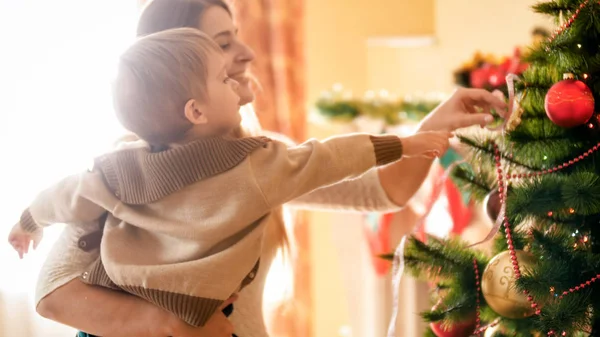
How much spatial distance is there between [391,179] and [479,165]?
0.77 feet

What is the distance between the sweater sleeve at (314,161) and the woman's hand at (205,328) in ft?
0.67

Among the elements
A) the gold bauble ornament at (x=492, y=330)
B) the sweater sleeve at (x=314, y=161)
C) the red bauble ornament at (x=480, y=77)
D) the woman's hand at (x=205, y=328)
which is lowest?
the gold bauble ornament at (x=492, y=330)

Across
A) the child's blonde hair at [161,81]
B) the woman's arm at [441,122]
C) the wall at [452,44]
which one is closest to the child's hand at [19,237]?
the child's blonde hair at [161,81]

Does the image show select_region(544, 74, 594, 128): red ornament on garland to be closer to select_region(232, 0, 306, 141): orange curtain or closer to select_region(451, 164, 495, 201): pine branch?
select_region(451, 164, 495, 201): pine branch

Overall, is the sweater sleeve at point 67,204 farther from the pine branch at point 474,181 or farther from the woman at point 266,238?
the pine branch at point 474,181

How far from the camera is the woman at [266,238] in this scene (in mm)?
1037

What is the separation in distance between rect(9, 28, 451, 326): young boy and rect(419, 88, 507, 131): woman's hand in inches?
2.5

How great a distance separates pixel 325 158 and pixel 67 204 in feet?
1.37

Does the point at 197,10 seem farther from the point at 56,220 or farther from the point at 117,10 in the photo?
the point at 117,10

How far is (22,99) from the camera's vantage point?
2.01 meters

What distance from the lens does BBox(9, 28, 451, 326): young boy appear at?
0.98m

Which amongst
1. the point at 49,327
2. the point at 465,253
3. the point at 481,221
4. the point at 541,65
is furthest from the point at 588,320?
the point at 49,327

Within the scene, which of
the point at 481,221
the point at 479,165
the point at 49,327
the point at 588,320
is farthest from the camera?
the point at 49,327

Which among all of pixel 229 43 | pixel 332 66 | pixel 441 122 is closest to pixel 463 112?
pixel 441 122
